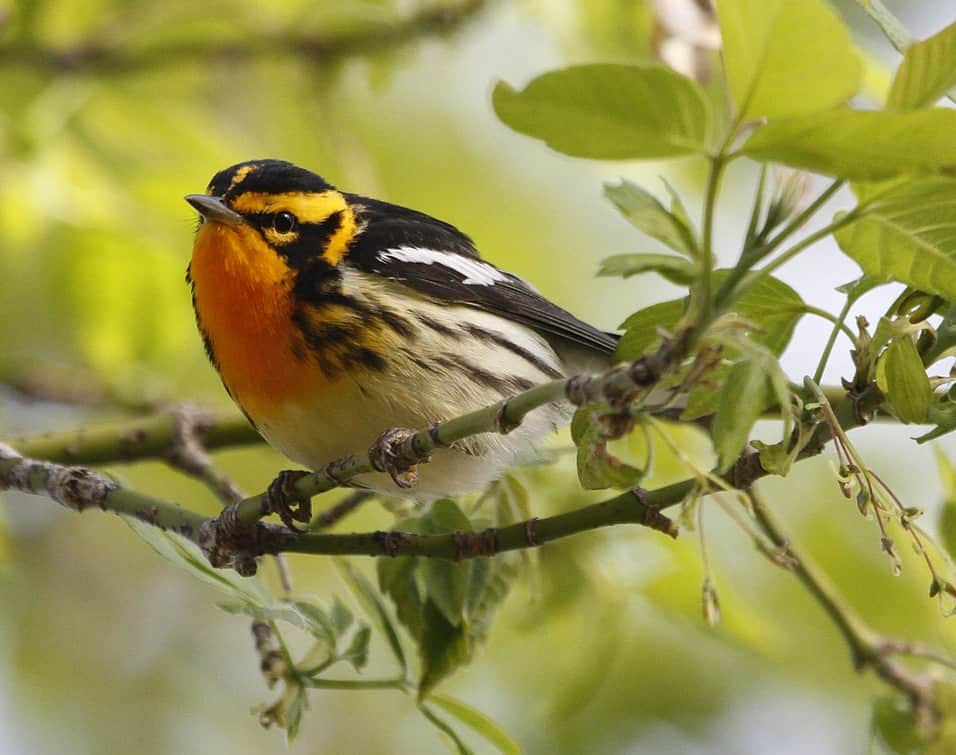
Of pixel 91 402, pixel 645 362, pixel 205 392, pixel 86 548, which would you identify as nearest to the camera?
pixel 645 362

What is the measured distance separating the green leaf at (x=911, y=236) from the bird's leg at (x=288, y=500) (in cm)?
101

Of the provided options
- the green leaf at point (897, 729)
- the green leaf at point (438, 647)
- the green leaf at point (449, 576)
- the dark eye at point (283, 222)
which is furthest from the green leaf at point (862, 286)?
the dark eye at point (283, 222)

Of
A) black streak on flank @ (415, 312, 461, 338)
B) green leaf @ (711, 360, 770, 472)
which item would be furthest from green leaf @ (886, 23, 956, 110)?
black streak on flank @ (415, 312, 461, 338)

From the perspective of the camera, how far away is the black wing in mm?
3074

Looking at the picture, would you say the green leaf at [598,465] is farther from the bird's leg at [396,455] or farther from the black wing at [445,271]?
the black wing at [445,271]

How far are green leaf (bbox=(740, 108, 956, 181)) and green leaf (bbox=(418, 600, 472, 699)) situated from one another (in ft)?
3.92

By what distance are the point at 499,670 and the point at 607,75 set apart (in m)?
3.09

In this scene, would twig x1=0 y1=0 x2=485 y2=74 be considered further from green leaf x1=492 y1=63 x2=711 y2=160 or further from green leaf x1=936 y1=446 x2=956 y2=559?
green leaf x1=492 y1=63 x2=711 y2=160

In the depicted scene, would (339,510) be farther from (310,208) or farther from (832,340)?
(832,340)

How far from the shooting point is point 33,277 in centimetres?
588

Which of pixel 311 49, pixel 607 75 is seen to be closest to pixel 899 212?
pixel 607 75

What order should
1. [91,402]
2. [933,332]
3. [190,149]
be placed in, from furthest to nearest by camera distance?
1. [91,402]
2. [190,149]
3. [933,332]

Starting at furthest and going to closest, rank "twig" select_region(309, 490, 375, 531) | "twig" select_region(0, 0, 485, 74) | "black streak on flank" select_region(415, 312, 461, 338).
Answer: "twig" select_region(0, 0, 485, 74)
"black streak on flank" select_region(415, 312, 461, 338)
"twig" select_region(309, 490, 375, 531)

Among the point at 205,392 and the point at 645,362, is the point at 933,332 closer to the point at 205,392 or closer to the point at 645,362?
the point at 645,362
